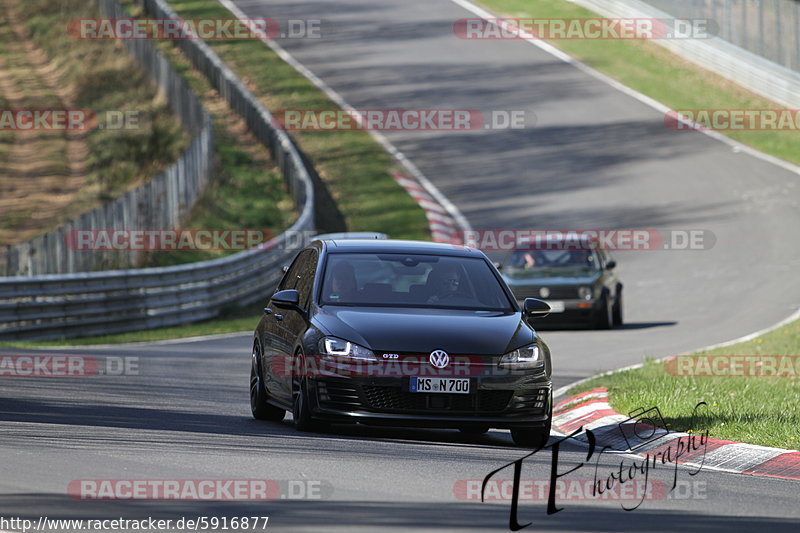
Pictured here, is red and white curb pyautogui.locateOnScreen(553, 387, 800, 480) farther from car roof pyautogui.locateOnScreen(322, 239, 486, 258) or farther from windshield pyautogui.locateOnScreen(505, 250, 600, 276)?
windshield pyautogui.locateOnScreen(505, 250, 600, 276)

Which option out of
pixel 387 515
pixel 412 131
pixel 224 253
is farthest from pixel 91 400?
pixel 412 131

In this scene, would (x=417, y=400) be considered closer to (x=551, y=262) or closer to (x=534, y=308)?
(x=534, y=308)

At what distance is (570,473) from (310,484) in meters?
1.80

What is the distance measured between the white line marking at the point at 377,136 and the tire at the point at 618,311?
978cm

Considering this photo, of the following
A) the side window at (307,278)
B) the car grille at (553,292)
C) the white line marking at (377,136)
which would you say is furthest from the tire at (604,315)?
the side window at (307,278)

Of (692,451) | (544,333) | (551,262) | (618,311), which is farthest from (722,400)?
(551,262)

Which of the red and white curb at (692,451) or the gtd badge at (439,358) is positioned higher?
the gtd badge at (439,358)

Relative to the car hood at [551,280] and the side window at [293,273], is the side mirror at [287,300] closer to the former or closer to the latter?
the side window at [293,273]

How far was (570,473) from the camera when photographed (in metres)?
9.14

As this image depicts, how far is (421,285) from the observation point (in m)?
11.5

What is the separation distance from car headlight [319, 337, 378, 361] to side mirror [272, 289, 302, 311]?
0.79 m

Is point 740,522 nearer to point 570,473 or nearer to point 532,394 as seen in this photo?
point 570,473

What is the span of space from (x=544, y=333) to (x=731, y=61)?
26268mm

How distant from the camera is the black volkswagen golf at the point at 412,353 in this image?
10.3 metres
